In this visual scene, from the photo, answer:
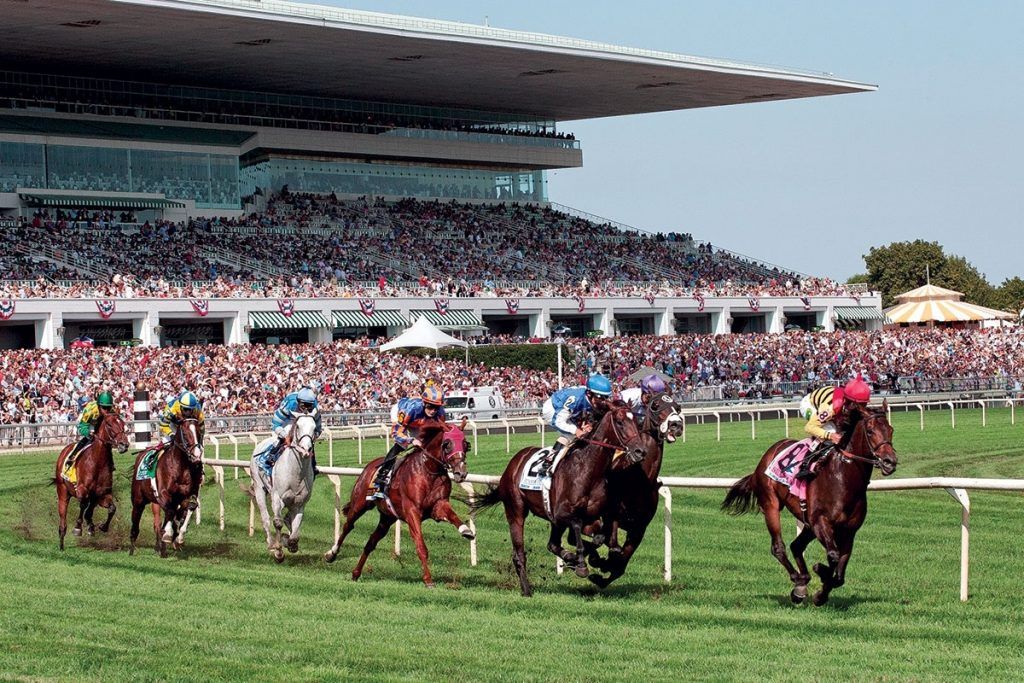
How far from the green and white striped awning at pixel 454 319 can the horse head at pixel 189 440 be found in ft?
96.2

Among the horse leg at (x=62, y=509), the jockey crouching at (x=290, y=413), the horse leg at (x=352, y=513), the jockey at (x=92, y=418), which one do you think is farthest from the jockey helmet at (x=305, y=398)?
the horse leg at (x=62, y=509)

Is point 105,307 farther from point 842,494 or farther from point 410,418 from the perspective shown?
point 842,494

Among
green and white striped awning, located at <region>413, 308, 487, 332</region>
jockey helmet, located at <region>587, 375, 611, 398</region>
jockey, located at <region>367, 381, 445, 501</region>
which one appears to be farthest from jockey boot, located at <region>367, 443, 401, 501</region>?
green and white striped awning, located at <region>413, 308, 487, 332</region>

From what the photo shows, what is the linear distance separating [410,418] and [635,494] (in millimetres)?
2313

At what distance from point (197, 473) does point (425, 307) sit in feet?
102

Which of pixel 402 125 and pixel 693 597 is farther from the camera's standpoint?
pixel 402 125

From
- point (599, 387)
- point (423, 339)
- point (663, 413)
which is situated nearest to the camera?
point (663, 413)

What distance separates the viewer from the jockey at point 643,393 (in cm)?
1003

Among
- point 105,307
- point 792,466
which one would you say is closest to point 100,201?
point 105,307

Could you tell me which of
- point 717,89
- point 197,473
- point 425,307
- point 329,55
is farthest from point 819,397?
point 717,89

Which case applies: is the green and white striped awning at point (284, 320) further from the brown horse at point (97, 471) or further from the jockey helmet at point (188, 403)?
the jockey helmet at point (188, 403)

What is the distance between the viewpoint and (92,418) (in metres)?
14.9

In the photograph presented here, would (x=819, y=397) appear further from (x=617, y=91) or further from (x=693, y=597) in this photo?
(x=617, y=91)

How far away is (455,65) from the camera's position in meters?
50.5
